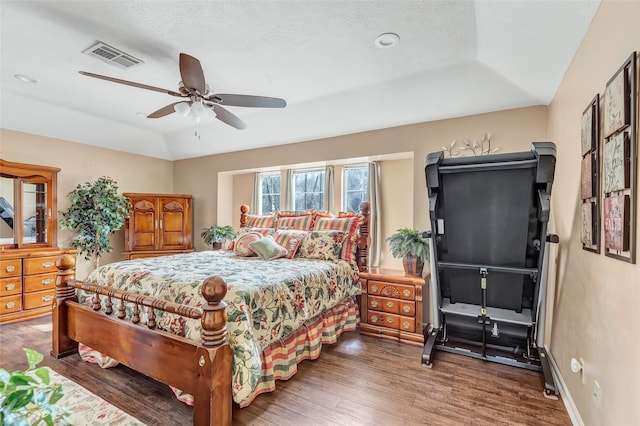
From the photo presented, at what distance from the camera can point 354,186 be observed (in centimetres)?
454

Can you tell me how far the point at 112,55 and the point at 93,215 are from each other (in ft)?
8.92

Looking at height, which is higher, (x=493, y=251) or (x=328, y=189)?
(x=328, y=189)

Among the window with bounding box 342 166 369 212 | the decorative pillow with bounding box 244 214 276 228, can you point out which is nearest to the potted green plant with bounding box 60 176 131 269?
the decorative pillow with bounding box 244 214 276 228

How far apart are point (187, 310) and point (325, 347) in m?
1.64

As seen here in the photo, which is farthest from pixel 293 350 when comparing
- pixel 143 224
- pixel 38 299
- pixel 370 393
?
pixel 143 224

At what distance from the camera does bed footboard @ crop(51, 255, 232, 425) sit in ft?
5.63

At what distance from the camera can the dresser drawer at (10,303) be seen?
3.60m

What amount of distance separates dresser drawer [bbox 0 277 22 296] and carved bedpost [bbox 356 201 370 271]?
425 centimetres

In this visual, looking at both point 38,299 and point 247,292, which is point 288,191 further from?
point 38,299

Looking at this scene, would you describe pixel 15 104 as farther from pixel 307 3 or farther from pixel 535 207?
pixel 535 207

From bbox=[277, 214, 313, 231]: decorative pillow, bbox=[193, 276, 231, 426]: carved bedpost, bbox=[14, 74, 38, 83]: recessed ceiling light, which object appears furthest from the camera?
bbox=[277, 214, 313, 231]: decorative pillow

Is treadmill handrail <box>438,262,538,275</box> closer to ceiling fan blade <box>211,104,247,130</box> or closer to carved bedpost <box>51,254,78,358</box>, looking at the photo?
ceiling fan blade <box>211,104,247,130</box>

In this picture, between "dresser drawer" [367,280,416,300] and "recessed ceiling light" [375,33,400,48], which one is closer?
"recessed ceiling light" [375,33,400,48]

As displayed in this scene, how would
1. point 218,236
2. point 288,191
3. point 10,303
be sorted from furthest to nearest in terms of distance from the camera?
point 288,191, point 218,236, point 10,303
